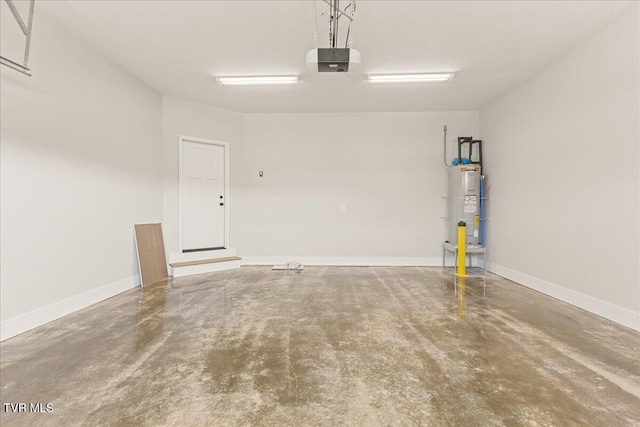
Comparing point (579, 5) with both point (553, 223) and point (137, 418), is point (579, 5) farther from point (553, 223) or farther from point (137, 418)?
point (137, 418)

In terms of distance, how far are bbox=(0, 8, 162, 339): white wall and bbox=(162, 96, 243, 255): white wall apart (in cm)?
56

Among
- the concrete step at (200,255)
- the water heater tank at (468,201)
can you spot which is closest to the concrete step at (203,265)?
the concrete step at (200,255)

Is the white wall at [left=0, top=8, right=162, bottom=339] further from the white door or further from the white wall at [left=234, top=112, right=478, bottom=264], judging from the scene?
the white wall at [left=234, top=112, right=478, bottom=264]

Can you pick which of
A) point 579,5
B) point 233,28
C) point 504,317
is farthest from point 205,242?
point 579,5

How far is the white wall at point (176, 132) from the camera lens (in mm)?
5145

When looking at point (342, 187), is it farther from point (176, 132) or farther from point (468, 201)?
point (176, 132)

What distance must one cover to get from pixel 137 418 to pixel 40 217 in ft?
8.02

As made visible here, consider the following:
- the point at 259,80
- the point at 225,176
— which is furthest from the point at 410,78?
the point at 225,176

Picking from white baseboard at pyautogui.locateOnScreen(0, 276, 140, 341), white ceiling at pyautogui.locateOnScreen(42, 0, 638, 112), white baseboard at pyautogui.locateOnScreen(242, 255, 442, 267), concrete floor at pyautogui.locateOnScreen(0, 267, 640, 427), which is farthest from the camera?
white baseboard at pyautogui.locateOnScreen(242, 255, 442, 267)

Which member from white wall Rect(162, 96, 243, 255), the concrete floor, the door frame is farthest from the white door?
the concrete floor

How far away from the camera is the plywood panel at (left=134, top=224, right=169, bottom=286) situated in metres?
4.47

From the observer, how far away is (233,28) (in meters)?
3.13

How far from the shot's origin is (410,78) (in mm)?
4258

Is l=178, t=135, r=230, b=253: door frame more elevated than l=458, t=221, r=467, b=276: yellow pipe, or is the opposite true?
l=178, t=135, r=230, b=253: door frame
